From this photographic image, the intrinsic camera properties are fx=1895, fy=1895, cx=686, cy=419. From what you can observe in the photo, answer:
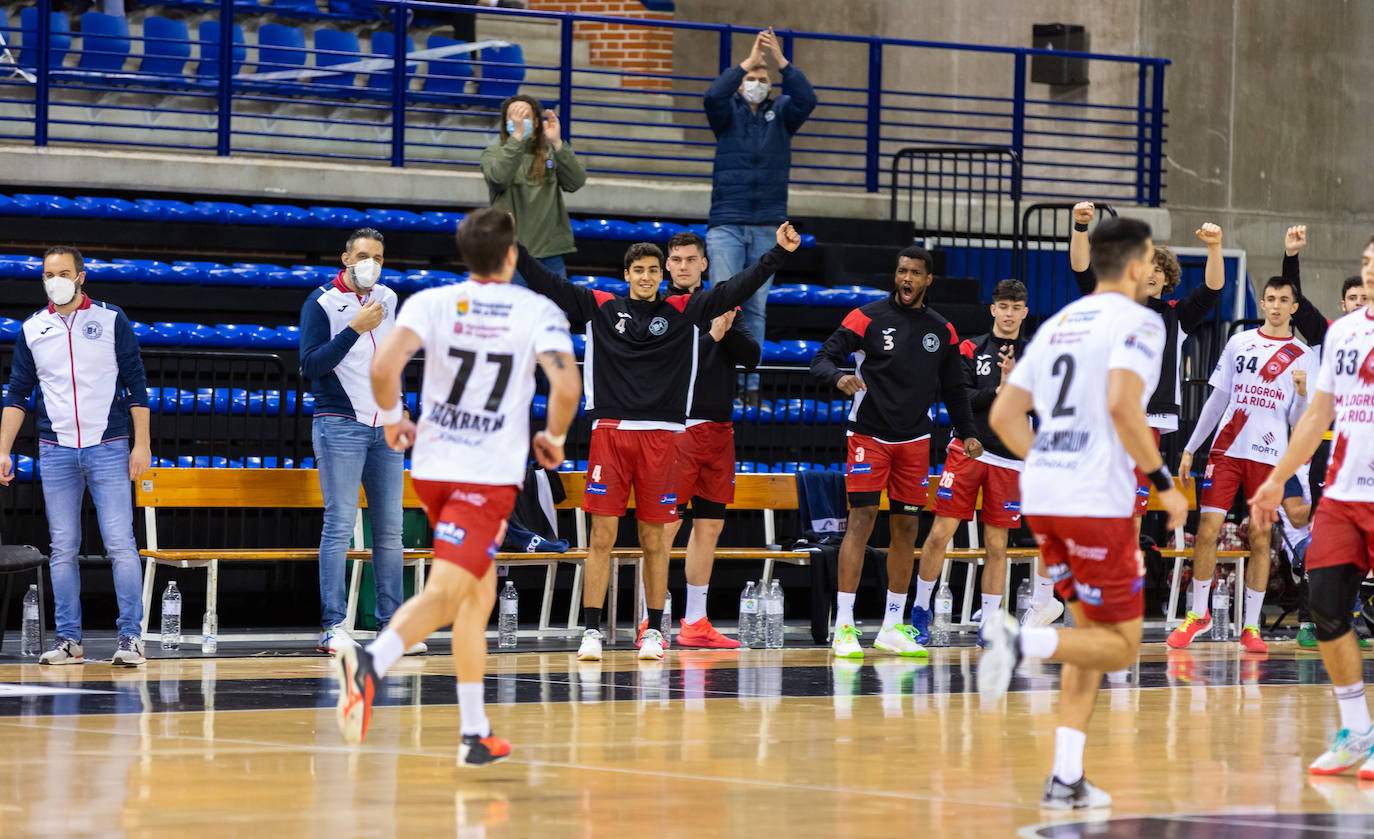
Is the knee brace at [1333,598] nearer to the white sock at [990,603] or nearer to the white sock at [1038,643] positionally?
the white sock at [1038,643]

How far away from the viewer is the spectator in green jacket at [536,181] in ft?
40.8

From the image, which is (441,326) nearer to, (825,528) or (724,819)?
(724,819)

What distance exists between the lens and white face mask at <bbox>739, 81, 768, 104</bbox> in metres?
14.0

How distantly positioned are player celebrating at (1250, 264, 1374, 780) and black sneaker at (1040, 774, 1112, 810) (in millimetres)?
1296

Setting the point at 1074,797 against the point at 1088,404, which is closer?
the point at 1074,797

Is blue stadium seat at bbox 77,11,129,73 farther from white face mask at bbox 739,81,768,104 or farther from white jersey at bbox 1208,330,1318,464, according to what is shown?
white jersey at bbox 1208,330,1318,464

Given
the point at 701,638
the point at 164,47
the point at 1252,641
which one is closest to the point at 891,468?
the point at 701,638

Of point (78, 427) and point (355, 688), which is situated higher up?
point (78, 427)

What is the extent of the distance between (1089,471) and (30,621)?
22.3 feet

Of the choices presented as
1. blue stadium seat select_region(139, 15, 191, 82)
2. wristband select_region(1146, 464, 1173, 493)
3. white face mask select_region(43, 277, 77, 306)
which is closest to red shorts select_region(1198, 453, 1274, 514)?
wristband select_region(1146, 464, 1173, 493)

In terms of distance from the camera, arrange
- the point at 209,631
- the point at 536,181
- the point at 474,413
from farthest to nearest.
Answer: the point at 536,181, the point at 209,631, the point at 474,413

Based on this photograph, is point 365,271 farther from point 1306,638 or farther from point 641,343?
point 1306,638

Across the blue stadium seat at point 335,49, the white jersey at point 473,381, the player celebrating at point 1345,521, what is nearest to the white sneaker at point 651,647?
the white jersey at point 473,381

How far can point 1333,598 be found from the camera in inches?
273
